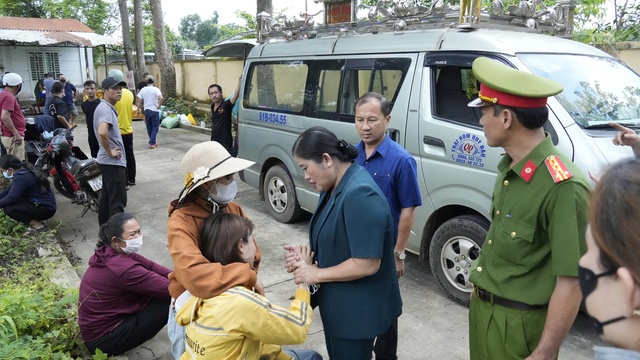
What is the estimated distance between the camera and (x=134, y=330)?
3.15 metres

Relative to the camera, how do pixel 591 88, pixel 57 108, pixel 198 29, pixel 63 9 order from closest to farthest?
pixel 591 88 < pixel 57 108 < pixel 63 9 < pixel 198 29

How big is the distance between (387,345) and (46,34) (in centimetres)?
1967

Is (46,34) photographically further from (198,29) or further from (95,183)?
(198,29)

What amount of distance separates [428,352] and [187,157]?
210 cm

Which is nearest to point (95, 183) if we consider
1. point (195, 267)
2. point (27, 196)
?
point (27, 196)

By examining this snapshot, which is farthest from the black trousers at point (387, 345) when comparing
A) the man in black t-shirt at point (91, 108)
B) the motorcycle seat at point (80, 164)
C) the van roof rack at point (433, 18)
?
the man in black t-shirt at point (91, 108)

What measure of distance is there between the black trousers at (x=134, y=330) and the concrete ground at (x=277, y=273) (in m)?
0.19

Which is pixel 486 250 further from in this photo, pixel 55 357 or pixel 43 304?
pixel 43 304

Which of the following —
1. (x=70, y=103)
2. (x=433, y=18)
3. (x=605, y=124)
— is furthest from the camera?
(x=70, y=103)

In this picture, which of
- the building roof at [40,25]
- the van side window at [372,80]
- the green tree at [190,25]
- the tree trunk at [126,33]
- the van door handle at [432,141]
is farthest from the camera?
the green tree at [190,25]

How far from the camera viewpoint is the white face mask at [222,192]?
2.37 m

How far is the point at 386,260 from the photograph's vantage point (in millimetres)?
2121

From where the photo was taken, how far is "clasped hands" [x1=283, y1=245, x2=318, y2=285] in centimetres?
205

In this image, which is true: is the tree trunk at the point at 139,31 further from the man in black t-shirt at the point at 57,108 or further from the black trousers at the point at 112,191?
the black trousers at the point at 112,191
